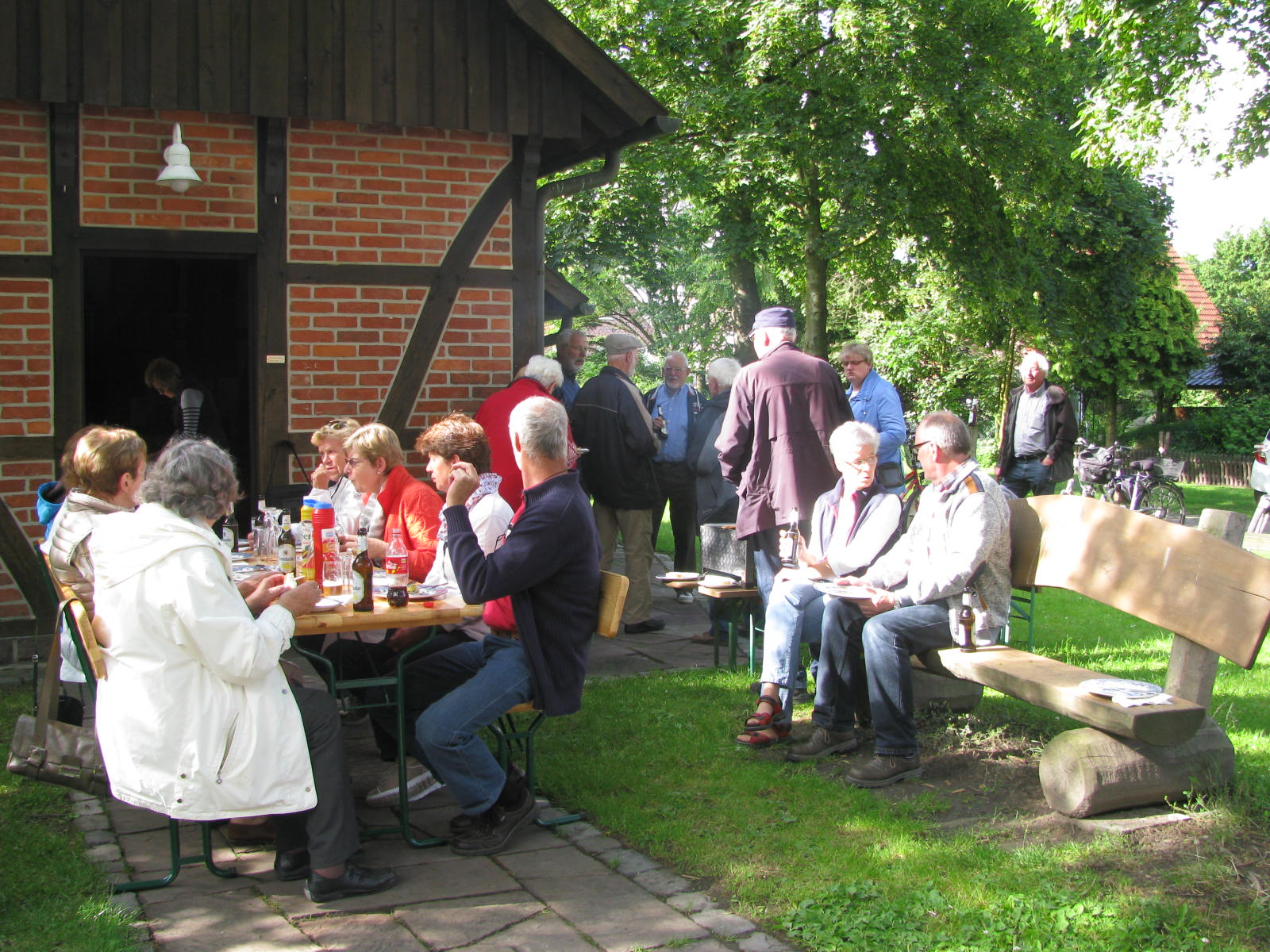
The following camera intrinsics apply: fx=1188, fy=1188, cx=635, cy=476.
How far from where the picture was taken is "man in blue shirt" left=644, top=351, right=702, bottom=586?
8.73 m

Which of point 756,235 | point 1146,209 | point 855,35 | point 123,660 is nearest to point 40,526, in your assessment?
point 123,660

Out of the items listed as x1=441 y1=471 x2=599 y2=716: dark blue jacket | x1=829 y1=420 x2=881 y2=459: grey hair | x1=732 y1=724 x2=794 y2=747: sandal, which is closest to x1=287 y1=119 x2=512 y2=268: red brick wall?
x1=829 y1=420 x2=881 y2=459: grey hair

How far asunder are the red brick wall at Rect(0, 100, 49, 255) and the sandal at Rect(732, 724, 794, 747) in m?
4.54

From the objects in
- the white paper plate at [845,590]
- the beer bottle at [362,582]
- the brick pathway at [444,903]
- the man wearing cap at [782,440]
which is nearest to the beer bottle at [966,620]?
the white paper plate at [845,590]

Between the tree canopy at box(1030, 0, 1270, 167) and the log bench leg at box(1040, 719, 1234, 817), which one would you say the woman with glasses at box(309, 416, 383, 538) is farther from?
the tree canopy at box(1030, 0, 1270, 167)

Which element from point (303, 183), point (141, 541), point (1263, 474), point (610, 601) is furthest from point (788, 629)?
point (1263, 474)

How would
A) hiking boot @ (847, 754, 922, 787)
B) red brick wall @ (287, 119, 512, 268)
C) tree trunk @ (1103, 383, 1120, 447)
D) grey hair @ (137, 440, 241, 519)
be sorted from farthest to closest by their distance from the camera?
1. tree trunk @ (1103, 383, 1120, 447)
2. red brick wall @ (287, 119, 512, 268)
3. hiking boot @ (847, 754, 922, 787)
4. grey hair @ (137, 440, 241, 519)

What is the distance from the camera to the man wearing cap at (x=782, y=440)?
616cm

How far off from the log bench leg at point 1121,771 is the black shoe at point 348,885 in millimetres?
2389

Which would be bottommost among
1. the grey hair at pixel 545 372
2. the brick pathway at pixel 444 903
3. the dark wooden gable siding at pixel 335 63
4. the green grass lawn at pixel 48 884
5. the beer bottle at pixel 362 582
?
the brick pathway at pixel 444 903

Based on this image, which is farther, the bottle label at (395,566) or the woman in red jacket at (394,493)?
the woman in red jacket at (394,493)

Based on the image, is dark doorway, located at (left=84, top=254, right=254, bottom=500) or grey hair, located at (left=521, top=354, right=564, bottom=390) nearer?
grey hair, located at (left=521, top=354, right=564, bottom=390)

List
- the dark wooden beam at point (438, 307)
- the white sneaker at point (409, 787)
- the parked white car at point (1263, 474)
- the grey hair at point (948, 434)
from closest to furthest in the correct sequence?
the white sneaker at point (409, 787) → the grey hair at point (948, 434) → the dark wooden beam at point (438, 307) → the parked white car at point (1263, 474)

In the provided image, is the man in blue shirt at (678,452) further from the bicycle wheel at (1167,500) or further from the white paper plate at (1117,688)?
the bicycle wheel at (1167,500)
